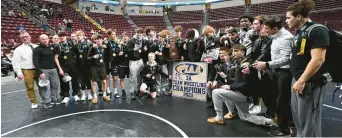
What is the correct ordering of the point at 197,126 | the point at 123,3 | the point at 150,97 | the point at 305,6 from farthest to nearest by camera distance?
the point at 123,3 → the point at 150,97 → the point at 197,126 → the point at 305,6

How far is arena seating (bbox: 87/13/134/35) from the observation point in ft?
81.5

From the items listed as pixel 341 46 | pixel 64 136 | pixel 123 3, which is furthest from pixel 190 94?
pixel 123 3

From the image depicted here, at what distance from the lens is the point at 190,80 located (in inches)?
211

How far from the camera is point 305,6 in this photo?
2.08 meters

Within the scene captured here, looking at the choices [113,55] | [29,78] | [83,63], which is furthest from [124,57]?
[29,78]

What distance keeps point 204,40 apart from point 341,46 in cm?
320

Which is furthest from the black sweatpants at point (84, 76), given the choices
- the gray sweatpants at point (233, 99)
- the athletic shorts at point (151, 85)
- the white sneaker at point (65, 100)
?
the gray sweatpants at point (233, 99)

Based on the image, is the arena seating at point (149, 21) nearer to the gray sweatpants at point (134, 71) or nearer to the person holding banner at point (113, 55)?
the person holding banner at point (113, 55)

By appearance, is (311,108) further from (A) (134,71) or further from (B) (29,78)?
(B) (29,78)

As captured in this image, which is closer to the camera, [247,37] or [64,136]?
[64,136]

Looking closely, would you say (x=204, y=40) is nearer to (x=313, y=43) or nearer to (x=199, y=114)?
(x=199, y=114)

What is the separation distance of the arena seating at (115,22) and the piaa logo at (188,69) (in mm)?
20107

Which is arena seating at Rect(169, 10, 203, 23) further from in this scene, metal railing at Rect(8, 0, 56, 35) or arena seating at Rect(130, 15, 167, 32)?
metal railing at Rect(8, 0, 56, 35)

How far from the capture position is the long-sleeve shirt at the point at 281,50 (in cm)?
284
